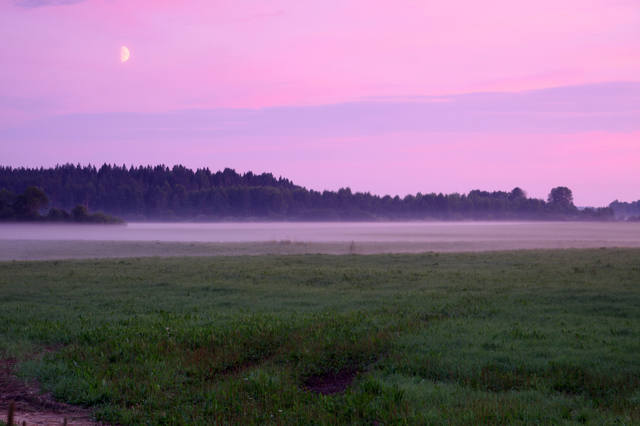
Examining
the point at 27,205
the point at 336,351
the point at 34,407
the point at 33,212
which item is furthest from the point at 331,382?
the point at 33,212

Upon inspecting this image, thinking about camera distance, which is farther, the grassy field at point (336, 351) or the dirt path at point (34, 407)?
the grassy field at point (336, 351)

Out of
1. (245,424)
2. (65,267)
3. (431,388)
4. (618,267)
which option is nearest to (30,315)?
(245,424)

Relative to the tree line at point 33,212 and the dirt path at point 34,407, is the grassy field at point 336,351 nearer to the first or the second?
the dirt path at point 34,407

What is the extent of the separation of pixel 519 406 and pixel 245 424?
4728 mm

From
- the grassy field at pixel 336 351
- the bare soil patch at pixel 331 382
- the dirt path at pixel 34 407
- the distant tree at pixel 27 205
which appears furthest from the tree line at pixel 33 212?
the bare soil patch at pixel 331 382

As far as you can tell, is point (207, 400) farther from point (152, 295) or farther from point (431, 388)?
point (152, 295)

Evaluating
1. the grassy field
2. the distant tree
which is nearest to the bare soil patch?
the grassy field

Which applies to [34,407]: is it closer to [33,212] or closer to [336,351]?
→ [336,351]

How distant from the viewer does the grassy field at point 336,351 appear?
9922mm

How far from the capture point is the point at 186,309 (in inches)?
763

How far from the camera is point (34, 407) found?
10.3 metres

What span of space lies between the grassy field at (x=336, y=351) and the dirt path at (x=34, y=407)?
0.96ft

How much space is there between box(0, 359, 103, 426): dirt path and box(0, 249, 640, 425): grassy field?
11.5 inches

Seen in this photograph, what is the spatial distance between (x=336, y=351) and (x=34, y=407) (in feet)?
20.9
